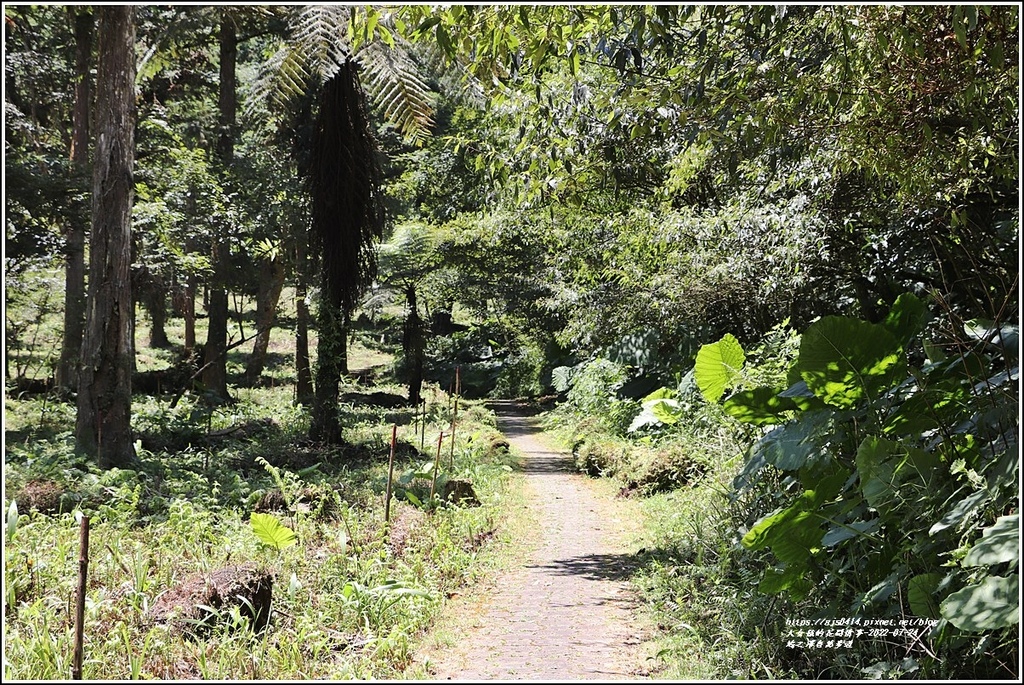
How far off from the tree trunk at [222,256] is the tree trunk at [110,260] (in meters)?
8.09

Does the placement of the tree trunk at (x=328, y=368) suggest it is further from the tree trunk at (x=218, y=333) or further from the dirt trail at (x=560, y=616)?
the tree trunk at (x=218, y=333)

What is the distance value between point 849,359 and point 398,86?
5.23 meters

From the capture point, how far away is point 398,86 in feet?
26.3

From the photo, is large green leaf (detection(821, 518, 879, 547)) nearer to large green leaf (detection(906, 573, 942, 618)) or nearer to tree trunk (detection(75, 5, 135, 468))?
large green leaf (detection(906, 573, 942, 618))

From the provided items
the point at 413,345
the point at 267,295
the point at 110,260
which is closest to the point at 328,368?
the point at 110,260

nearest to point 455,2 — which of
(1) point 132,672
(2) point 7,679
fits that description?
(1) point 132,672

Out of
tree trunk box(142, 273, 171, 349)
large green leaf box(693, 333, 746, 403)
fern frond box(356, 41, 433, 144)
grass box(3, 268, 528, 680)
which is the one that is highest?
fern frond box(356, 41, 433, 144)

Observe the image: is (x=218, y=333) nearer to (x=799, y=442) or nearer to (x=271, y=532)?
(x=271, y=532)

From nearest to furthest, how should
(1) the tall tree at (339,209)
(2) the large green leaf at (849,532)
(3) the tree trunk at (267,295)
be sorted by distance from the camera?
(2) the large green leaf at (849,532) < (1) the tall tree at (339,209) < (3) the tree trunk at (267,295)

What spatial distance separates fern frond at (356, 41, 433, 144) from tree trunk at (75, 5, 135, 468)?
256 cm

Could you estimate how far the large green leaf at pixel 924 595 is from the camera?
3709 millimetres

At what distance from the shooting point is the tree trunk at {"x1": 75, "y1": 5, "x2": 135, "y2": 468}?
8602mm

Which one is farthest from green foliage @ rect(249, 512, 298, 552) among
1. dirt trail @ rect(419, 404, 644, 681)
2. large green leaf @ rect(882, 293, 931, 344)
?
large green leaf @ rect(882, 293, 931, 344)

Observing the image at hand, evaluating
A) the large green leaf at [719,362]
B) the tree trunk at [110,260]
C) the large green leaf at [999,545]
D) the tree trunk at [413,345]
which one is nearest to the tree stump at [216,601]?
the large green leaf at [719,362]
